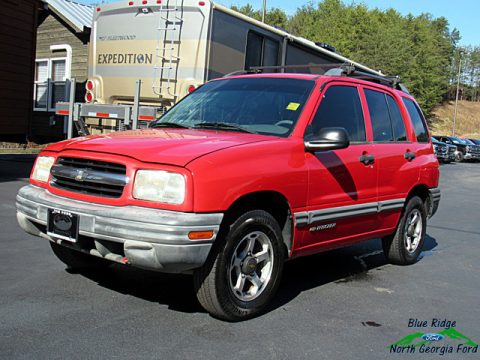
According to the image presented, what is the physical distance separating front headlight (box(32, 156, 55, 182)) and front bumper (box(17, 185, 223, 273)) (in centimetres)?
60

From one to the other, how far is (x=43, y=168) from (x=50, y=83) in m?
15.9

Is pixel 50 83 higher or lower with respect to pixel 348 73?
higher

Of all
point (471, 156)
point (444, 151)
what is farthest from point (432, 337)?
point (471, 156)

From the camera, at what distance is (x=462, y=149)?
34.4 meters

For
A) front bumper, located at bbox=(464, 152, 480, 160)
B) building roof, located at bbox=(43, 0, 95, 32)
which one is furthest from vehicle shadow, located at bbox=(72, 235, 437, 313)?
front bumper, located at bbox=(464, 152, 480, 160)

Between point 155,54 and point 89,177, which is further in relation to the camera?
point 155,54

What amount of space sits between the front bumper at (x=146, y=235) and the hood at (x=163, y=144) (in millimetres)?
381

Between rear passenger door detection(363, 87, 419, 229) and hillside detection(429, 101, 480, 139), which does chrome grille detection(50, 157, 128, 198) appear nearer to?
rear passenger door detection(363, 87, 419, 229)

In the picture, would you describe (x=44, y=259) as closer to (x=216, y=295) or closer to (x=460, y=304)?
(x=216, y=295)

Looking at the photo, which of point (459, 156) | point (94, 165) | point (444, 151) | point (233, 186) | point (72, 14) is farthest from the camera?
point (459, 156)

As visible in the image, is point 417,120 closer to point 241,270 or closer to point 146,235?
point 241,270

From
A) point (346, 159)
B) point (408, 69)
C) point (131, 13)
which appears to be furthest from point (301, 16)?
point (346, 159)

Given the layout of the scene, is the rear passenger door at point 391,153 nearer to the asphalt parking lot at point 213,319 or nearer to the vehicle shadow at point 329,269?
the vehicle shadow at point 329,269

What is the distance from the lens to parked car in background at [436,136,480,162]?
112 feet
